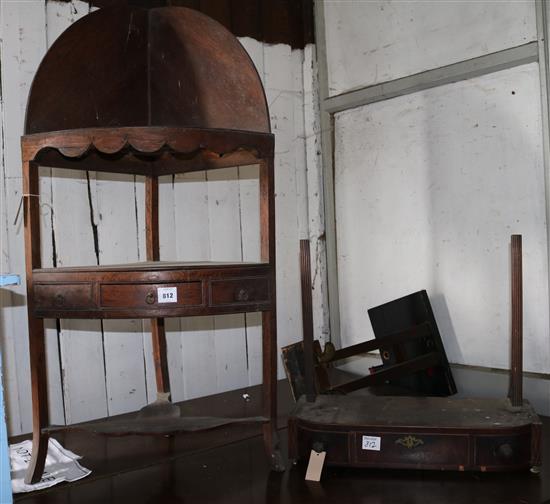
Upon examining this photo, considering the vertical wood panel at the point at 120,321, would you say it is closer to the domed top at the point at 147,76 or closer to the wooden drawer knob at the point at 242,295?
the domed top at the point at 147,76

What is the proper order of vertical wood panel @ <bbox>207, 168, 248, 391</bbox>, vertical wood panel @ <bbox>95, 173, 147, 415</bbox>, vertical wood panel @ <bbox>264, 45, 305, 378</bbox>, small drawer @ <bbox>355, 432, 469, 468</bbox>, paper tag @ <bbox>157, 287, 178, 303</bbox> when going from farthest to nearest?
1. vertical wood panel @ <bbox>264, 45, 305, 378</bbox>
2. vertical wood panel @ <bbox>207, 168, 248, 391</bbox>
3. vertical wood panel @ <bbox>95, 173, 147, 415</bbox>
4. small drawer @ <bbox>355, 432, 469, 468</bbox>
5. paper tag @ <bbox>157, 287, 178, 303</bbox>

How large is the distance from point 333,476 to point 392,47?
1836mm

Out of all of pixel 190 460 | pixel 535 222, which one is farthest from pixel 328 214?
pixel 190 460

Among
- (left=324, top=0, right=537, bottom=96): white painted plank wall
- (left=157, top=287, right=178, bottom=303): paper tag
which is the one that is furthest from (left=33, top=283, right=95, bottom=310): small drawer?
(left=324, top=0, right=537, bottom=96): white painted plank wall

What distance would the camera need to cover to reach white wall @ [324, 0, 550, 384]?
2.40 meters

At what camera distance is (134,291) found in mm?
1688

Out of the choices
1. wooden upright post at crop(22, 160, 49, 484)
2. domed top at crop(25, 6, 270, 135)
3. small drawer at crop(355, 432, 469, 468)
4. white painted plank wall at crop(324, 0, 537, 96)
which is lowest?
small drawer at crop(355, 432, 469, 468)

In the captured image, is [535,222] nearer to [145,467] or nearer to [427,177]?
[427,177]

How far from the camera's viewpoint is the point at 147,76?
7.86ft

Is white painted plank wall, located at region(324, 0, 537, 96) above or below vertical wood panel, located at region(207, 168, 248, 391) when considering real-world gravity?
above

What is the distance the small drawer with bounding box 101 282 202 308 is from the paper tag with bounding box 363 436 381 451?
606 millimetres

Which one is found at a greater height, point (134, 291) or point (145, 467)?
point (134, 291)

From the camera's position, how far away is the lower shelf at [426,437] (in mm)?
1781

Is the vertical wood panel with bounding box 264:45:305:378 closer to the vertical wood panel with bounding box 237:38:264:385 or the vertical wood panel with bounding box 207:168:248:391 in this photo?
the vertical wood panel with bounding box 237:38:264:385
